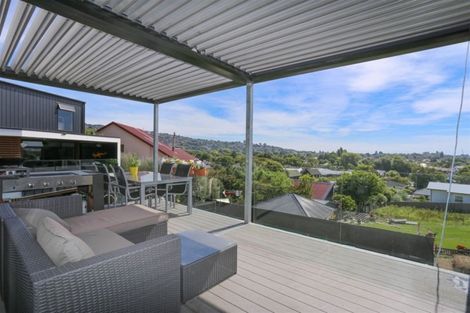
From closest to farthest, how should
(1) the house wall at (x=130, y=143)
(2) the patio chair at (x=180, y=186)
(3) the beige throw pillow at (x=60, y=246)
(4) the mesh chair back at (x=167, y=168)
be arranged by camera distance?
(3) the beige throw pillow at (x=60, y=246)
(2) the patio chair at (x=180, y=186)
(4) the mesh chair back at (x=167, y=168)
(1) the house wall at (x=130, y=143)

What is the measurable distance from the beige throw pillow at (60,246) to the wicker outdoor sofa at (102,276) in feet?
0.13

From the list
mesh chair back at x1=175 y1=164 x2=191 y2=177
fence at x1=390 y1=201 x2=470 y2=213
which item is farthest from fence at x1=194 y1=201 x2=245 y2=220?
fence at x1=390 y1=201 x2=470 y2=213

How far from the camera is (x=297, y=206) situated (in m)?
4.16

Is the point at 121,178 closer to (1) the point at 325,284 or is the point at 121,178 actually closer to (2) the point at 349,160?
(1) the point at 325,284

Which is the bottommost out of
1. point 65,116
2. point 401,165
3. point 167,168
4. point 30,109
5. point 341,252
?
point 341,252

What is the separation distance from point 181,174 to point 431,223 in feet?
14.3

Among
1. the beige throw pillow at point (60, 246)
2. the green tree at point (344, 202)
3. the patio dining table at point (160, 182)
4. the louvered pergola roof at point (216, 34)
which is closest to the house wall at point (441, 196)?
the green tree at point (344, 202)

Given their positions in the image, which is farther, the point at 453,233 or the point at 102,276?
the point at 453,233

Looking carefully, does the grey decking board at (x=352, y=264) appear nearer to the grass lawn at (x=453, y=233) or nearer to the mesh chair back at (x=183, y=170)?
the grass lawn at (x=453, y=233)

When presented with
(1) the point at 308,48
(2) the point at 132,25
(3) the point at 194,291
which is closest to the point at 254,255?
(3) the point at 194,291

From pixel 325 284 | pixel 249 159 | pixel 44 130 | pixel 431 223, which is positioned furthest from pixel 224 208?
pixel 44 130

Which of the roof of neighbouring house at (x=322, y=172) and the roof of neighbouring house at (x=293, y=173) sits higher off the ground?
the roof of neighbouring house at (x=322, y=172)

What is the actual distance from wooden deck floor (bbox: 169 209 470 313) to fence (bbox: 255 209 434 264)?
0.52 feet

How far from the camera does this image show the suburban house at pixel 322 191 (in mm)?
3906
